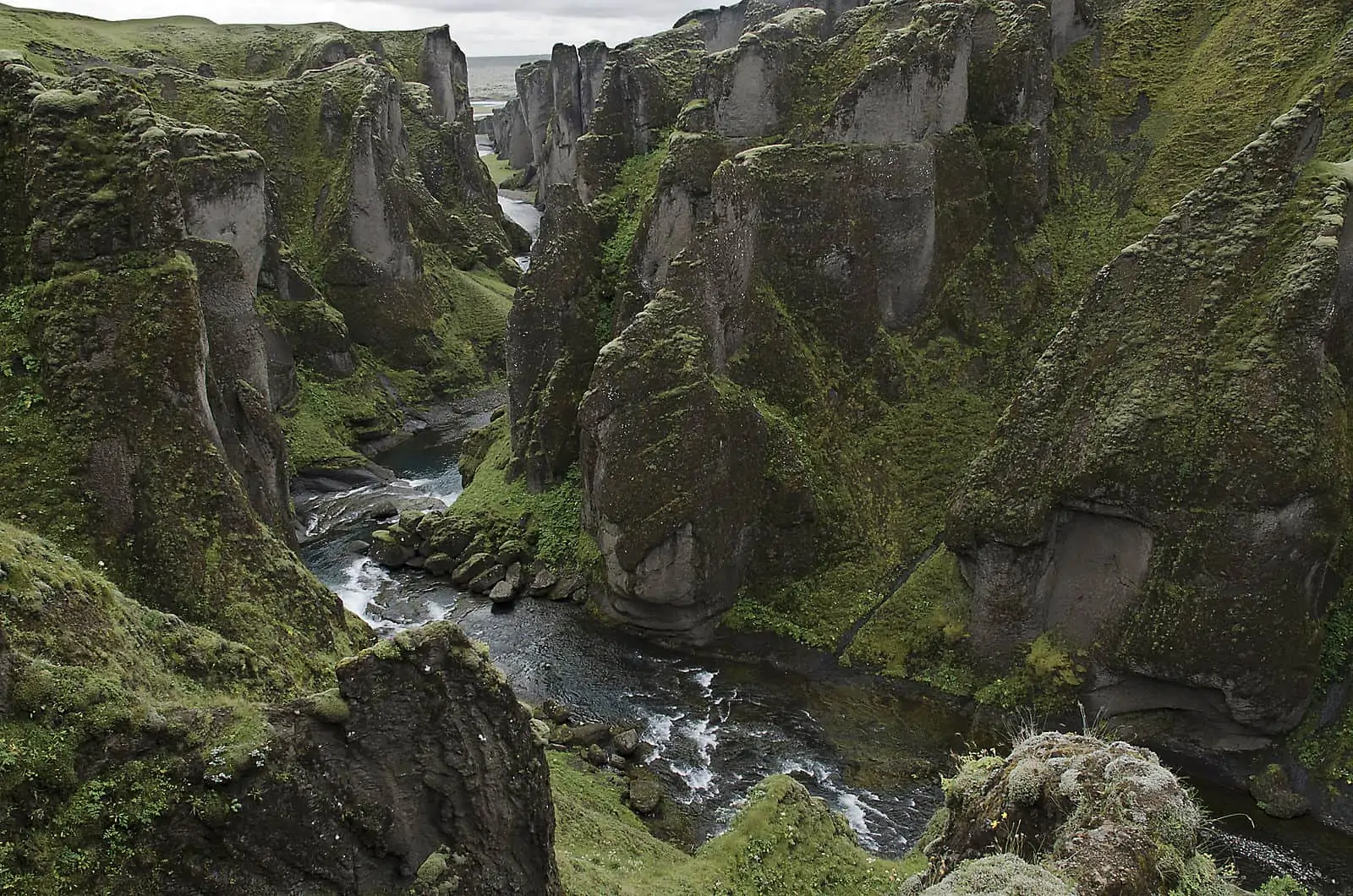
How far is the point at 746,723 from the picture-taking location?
100ft

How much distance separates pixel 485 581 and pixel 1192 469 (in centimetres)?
2573

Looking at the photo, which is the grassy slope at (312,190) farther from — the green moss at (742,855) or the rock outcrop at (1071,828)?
the rock outcrop at (1071,828)

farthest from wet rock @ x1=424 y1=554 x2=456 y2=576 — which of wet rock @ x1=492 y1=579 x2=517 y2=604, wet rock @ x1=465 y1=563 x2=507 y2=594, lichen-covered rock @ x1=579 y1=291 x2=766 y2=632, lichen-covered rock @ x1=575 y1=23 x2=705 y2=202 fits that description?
lichen-covered rock @ x1=575 y1=23 x2=705 y2=202

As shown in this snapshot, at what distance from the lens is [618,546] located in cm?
3484

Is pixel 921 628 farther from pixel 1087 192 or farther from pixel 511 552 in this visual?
pixel 1087 192

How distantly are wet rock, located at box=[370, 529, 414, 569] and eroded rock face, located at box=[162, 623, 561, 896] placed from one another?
2842cm

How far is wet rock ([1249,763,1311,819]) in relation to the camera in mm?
25453

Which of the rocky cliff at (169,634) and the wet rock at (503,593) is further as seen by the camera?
the wet rock at (503,593)

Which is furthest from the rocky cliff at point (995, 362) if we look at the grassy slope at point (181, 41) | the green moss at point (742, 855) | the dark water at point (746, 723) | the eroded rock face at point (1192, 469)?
the grassy slope at point (181, 41)

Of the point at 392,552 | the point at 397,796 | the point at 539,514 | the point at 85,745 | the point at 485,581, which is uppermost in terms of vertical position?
the point at 85,745

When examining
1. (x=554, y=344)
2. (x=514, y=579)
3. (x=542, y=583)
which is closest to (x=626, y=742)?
(x=542, y=583)

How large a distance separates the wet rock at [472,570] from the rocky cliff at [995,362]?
4.48m

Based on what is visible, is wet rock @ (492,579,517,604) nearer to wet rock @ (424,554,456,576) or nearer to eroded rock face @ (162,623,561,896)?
wet rock @ (424,554,456,576)

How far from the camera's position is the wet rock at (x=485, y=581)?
39500 millimetres
